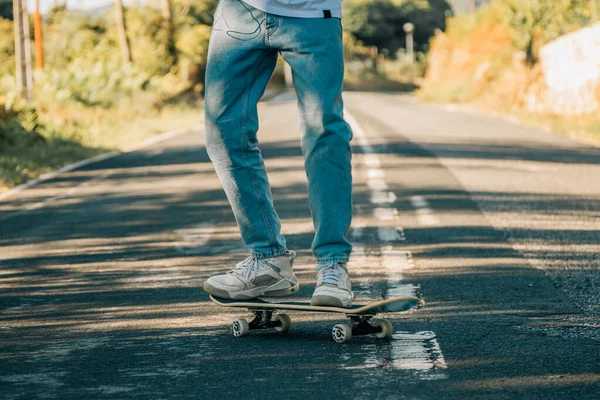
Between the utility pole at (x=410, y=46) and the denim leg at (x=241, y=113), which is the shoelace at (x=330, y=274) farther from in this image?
the utility pole at (x=410, y=46)

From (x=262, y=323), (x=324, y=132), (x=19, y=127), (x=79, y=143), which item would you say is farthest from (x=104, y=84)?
(x=324, y=132)

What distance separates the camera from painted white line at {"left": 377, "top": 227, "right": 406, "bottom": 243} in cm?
730

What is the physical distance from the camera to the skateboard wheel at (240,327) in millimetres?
4379

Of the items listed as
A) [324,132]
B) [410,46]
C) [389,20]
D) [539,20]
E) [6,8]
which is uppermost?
[6,8]

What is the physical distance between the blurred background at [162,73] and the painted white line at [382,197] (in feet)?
14.7

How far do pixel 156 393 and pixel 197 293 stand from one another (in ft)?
6.36

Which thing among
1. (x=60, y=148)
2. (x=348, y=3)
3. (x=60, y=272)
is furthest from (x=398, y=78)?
(x=60, y=272)

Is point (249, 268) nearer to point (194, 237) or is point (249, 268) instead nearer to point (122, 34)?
point (194, 237)

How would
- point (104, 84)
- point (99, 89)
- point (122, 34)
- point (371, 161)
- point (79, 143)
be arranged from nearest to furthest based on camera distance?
point (371, 161), point (79, 143), point (99, 89), point (104, 84), point (122, 34)

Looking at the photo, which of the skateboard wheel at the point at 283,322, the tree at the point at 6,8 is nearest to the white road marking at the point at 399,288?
the skateboard wheel at the point at 283,322

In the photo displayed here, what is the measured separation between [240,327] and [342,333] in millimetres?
450

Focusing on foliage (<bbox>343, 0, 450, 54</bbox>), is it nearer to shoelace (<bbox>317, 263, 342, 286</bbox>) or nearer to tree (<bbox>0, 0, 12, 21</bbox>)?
tree (<bbox>0, 0, 12, 21</bbox>)

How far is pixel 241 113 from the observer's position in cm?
448

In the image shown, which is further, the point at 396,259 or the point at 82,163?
the point at 82,163
